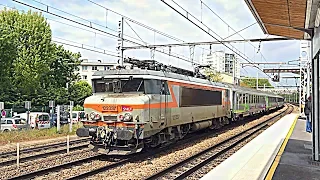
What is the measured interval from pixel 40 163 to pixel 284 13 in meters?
8.79

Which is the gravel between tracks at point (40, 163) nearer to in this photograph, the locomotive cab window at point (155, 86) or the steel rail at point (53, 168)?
the steel rail at point (53, 168)

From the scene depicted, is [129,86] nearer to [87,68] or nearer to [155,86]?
[155,86]

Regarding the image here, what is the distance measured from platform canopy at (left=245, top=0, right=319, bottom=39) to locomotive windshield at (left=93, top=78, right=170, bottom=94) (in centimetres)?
409

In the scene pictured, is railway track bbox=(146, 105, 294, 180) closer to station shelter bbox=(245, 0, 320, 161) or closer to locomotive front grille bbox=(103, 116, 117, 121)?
locomotive front grille bbox=(103, 116, 117, 121)

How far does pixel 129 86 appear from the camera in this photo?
12.5 meters

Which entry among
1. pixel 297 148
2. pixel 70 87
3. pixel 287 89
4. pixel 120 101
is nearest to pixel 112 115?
pixel 120 101

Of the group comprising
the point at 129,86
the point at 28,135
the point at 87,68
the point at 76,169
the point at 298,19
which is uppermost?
the point at 87,68

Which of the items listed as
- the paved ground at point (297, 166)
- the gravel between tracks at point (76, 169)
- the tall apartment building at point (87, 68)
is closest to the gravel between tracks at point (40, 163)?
the gravel between tracks at point (76, 169)

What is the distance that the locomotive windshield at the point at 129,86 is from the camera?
40.3ft

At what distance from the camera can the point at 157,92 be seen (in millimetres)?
12586

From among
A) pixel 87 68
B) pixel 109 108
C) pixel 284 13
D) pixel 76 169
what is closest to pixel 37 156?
pixel 76 169

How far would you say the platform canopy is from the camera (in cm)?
838

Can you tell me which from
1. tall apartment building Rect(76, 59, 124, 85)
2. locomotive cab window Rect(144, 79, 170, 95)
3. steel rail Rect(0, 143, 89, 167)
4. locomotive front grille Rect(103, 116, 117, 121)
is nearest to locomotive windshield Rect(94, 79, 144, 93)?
locomotive cab window Rect(144, 79, 170, 95)

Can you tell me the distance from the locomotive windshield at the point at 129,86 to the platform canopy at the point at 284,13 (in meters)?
4.09
